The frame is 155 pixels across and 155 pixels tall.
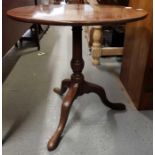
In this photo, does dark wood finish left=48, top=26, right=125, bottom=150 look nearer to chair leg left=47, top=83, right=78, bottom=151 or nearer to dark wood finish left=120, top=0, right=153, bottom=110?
chair leg left=47, top=83, right=78, bottom=151

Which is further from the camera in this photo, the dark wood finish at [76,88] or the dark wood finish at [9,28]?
the dark wood finish at [9,28]

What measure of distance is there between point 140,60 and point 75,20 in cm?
70

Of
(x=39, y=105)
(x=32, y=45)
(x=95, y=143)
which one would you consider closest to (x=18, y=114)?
(x=39, y=105)

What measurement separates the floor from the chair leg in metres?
0.03

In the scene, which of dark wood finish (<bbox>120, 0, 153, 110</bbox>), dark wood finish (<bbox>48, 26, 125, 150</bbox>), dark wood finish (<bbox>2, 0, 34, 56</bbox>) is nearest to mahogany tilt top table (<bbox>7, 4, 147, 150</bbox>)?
dark wood finish (<bbox>48, 26, 125, 150</bbox>)

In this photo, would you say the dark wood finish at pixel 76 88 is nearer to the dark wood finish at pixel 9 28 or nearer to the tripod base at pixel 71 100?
the tripod base at pixel 71 100

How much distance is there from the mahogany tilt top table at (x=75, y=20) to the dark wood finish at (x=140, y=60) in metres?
0.14

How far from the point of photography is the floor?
1.17m

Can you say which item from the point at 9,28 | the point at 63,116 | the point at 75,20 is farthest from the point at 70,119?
the point at 9,28

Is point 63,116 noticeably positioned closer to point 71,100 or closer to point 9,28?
point 71,100

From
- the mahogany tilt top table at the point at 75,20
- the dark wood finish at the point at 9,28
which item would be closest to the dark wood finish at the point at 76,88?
the mahogany tilt top table at the point at 75,20

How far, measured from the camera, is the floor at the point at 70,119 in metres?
1.17

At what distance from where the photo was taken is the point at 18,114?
143 centimetres

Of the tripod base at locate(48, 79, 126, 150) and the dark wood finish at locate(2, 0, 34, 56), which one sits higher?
the dark wood finish at locate(2, 0, 34, 56)
